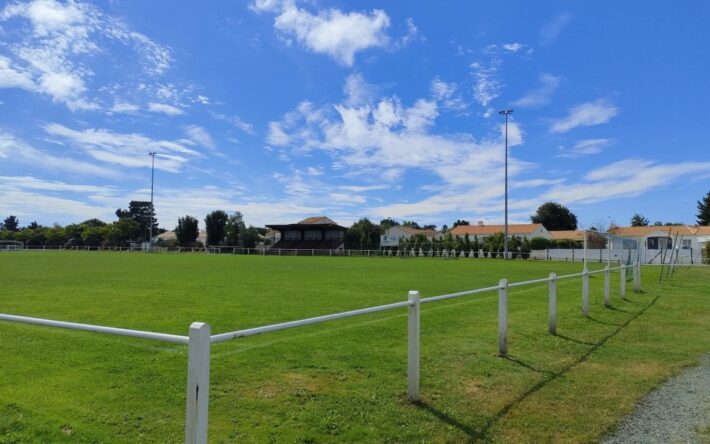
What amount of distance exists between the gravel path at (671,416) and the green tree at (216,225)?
102m

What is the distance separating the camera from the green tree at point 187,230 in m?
106

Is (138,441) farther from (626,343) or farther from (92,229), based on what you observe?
(92,229)

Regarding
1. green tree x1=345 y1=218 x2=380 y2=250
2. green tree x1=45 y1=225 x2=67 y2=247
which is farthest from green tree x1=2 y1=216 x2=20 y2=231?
green tree x1=345 y1=218 x2=380 y2=250

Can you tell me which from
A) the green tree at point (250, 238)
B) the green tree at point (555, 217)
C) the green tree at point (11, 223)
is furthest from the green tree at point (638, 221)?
the green tree at point (11, 223)

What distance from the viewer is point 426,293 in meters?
15.3

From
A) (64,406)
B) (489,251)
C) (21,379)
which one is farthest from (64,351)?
(489,251)

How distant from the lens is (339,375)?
19.5ft

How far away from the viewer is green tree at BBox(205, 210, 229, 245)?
103 meters

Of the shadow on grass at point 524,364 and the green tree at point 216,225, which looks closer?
→ the shadow on grass at point 524,364

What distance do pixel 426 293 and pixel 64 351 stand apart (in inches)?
423

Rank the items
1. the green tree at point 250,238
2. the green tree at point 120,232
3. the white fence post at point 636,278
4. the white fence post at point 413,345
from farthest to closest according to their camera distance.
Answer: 1. the green tree at point 120,232
2. the green tree at point 250,238
3. the white fence post at point 636,278
4. the white fence post at point 413,345

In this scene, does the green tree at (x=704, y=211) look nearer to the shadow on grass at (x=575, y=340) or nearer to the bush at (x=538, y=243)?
the bush at (x=538, y=243)

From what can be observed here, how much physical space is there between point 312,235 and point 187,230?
106ft

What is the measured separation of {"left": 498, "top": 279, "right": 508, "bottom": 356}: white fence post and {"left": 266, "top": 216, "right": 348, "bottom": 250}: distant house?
262ft
